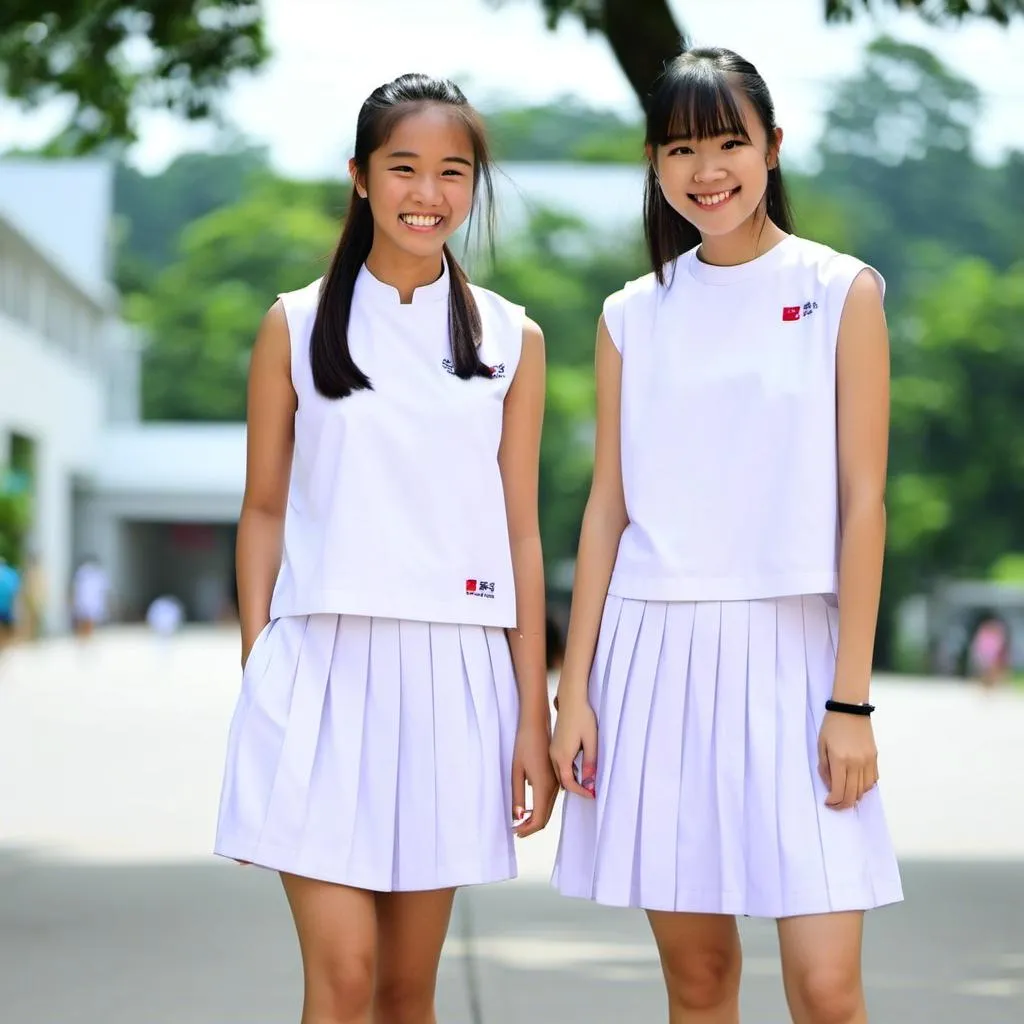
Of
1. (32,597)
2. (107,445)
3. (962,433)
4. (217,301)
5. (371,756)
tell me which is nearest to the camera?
(371,756)

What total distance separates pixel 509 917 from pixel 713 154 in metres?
4.58

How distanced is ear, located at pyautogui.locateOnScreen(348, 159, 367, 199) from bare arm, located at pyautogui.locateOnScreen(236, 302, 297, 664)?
0.24m

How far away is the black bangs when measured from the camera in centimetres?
322

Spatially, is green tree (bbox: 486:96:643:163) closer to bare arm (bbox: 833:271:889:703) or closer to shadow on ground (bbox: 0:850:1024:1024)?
shadow on ground (bbox: 0:850:1024:1024)

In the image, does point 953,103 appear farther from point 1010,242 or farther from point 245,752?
point 245,752

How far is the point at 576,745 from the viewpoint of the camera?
3258 millimetres

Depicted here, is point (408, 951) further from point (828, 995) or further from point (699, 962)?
point (828, 995)

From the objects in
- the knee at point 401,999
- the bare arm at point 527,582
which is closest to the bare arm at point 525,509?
the bare arm at point 527,582

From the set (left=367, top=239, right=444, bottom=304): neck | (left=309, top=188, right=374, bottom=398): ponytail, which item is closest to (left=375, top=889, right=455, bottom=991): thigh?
(left=309, top=188, right=374, bottom=398): ponytail

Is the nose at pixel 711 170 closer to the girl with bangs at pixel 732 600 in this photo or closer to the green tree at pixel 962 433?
the girl with bangs at pixel 732 600

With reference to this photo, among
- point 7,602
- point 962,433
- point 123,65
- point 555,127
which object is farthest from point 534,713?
point 555,127

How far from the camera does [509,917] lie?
729cm

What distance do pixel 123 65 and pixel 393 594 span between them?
7.56m

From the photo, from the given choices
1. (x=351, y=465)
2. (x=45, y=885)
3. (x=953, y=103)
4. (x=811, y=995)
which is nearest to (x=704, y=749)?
(x=811, y=995)
